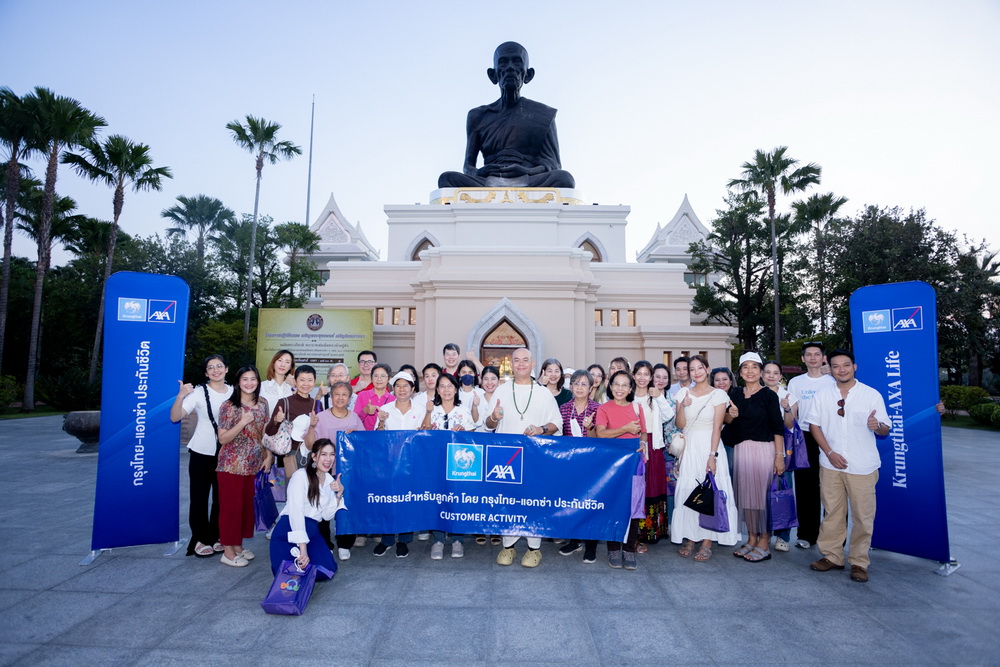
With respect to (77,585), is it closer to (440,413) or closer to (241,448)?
(241,448)

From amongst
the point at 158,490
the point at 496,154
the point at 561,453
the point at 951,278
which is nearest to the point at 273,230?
the point at 496,154

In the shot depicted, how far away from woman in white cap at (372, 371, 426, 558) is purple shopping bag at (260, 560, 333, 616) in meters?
1.10

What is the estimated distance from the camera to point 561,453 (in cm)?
470

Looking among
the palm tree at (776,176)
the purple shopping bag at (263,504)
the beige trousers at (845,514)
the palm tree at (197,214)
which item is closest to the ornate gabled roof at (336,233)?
the palm tree at (197,214)

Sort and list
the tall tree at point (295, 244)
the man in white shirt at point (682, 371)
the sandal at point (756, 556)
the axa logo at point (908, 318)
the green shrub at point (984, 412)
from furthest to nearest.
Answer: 1. the tall tree at point (295, 244)
2. the green shrub at point (984, 412)
3. the man in white shirt at point (682, 371)
4. the axa logo at point (908, 318)
5. the sandal at point (756, 556)

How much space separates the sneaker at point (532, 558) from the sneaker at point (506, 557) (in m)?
Answer: 0.10

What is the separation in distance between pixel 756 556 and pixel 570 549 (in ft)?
5.51

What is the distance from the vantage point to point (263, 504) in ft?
16.4

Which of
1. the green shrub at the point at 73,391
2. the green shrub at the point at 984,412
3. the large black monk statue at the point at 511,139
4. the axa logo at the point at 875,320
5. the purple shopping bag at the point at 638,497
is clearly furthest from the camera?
the large black monk statue at the point at 511,139

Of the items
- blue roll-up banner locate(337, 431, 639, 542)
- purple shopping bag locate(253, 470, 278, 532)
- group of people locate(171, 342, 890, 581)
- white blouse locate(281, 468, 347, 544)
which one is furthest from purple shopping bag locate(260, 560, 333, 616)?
purple shopping bag locate(253, 470, 278, 532)

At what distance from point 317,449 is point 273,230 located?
22.7 meters

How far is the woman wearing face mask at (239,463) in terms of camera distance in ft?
15.0

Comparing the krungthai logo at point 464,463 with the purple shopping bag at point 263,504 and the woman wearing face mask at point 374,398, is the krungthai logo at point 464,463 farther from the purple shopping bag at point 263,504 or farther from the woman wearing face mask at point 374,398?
the purple shopping bag at point 263,504

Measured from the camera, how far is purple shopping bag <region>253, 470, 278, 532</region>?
496 centimetres
